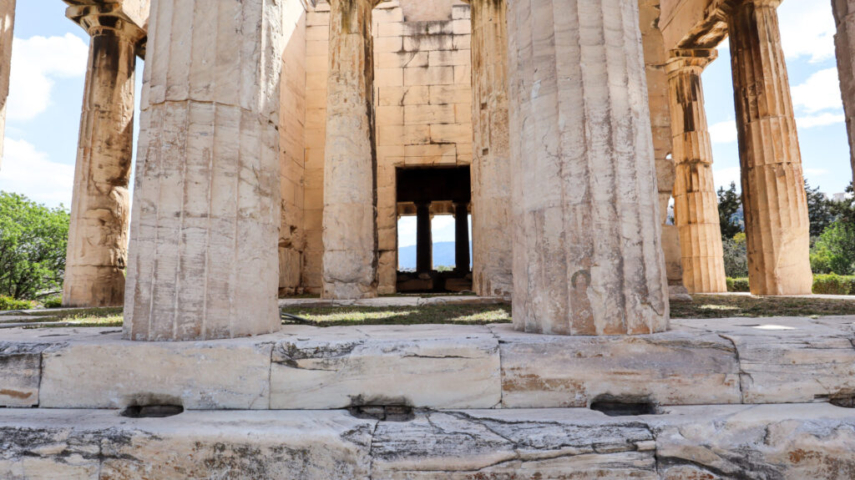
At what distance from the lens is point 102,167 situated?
9984 mm

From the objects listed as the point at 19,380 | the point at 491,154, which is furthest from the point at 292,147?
the point at 19,380

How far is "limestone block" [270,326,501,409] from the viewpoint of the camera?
276cm

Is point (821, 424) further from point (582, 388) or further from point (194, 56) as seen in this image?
point (194, 56)

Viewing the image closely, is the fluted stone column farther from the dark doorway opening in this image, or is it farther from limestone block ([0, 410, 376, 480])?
the dark doorway opening

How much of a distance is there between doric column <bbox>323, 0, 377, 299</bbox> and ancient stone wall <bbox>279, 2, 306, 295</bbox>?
2.94 metres

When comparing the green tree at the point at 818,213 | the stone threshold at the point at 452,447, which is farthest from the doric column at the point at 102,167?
the green tree at the point at 818,213

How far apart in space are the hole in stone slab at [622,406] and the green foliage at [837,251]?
28799mm

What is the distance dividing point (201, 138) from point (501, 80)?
6.84 meters

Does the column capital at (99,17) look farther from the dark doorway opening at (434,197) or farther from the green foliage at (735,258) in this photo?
the green foliage at (735,258)

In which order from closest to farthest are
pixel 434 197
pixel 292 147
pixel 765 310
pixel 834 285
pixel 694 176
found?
pixel 765 310, pixel 292 147, pixel 694 176, pixel 834 285, pixel 434 197

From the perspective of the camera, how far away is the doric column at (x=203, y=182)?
10.4ft

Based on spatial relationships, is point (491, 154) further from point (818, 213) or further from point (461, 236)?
point (818, 213)

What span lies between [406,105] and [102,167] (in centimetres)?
784

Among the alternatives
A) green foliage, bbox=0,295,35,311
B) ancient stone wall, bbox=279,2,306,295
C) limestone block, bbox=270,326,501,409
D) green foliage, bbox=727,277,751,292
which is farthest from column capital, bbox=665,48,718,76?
green foliage, bbox=0,295,35,311
